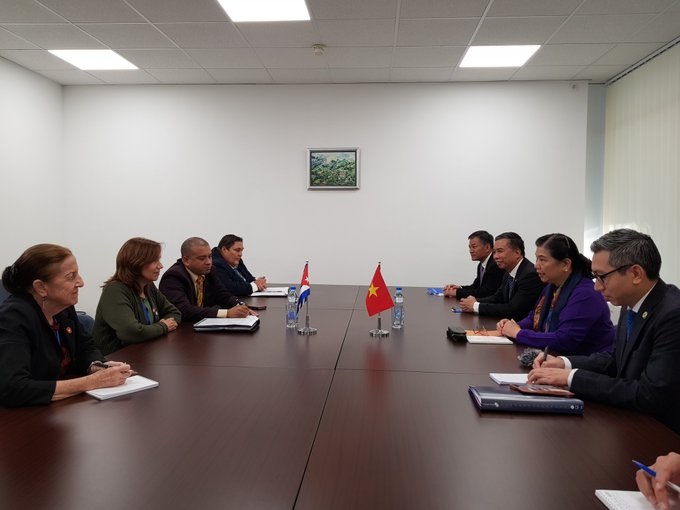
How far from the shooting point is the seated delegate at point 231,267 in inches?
161

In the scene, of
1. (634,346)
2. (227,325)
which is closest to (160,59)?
(227,325)

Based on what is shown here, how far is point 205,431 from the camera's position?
1.34 metres

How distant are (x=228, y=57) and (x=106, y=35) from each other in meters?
1.14

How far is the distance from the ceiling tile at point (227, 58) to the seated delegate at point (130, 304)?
9.55ft

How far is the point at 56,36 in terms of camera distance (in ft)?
14.4

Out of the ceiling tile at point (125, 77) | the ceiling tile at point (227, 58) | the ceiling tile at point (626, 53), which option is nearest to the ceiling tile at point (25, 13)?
the ceiling tile at point (227, 58)

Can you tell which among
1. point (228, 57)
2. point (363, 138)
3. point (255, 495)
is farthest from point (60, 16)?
point (255, 495)

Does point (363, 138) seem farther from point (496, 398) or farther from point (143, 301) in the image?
point (496, 398)

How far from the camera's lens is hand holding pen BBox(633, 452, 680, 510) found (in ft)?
3.16

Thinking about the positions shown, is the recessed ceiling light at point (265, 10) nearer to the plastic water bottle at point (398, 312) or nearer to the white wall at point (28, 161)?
the plastic water bottle at point (398, 312)

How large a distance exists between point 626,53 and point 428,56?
1949 millimetres

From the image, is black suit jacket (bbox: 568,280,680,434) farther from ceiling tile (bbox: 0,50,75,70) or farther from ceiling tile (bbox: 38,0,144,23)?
ceiling tile (bbox: 0,50,75,70)

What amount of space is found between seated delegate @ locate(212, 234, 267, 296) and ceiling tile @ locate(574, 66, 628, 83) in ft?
13.8

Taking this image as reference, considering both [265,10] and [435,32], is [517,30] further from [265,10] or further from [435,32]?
[265,10]
